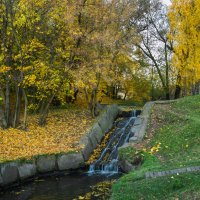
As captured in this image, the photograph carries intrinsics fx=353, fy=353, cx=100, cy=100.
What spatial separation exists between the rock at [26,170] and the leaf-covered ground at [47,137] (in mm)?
463

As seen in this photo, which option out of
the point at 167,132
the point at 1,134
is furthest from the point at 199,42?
the point at 1,134

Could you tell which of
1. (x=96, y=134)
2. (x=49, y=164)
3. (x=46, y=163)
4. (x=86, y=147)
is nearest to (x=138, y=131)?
(x=96, y=134)

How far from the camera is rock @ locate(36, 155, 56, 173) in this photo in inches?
653

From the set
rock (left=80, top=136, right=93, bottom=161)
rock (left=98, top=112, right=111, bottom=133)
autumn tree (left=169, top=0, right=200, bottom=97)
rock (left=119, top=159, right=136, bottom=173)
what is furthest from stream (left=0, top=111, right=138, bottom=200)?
autumn tree (left=169, top=0, right=200, bottom=97)

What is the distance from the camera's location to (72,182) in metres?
15.5

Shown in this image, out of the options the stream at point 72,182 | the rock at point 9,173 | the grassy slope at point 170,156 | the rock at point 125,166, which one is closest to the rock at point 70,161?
the stream at point 72,182

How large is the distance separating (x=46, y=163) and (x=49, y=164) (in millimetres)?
165

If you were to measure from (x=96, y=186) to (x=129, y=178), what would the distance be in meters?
2.38

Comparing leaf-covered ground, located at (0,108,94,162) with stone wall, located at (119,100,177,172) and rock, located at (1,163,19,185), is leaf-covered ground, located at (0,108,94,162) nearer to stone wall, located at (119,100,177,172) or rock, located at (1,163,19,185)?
rock, located at (1,163,19,185)

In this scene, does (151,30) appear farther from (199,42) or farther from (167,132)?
(167,132)

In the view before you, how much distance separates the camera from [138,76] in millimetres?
36250

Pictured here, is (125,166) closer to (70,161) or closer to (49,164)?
(70,161)

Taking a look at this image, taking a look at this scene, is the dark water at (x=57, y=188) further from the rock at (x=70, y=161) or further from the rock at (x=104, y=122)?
the rock at (x=104, y=122)

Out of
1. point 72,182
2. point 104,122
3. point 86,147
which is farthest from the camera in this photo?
point 104,122
